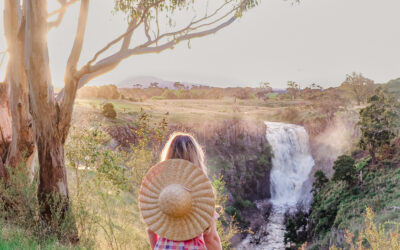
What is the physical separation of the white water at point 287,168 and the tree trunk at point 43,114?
26275 millimetres

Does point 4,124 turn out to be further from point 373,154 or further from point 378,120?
point 373,154

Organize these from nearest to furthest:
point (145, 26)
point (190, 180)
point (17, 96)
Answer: point (190, 180), point (17, 96), point (145, 26)

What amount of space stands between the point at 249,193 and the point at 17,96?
28142mm

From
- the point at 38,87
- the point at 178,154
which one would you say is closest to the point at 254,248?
the point at 38,87

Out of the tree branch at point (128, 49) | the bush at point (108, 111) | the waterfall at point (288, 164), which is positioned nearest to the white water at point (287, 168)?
the waterfall at point (288, 164)

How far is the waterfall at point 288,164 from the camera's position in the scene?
33.6 m

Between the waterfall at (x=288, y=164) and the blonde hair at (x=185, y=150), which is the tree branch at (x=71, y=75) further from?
the waterfall at (x=288, y=164)

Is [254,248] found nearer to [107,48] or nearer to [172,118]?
[172,118]

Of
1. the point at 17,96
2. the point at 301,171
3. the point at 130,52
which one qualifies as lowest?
the point at 301,171

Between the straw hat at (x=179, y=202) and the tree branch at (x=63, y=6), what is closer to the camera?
the straw hat at (x=179, y=202)

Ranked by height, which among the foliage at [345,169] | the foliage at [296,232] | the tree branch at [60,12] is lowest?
the foliage at [296,232]

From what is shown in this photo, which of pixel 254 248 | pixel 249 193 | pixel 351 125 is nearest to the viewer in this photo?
pixel 254 248

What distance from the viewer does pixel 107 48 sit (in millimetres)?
5645

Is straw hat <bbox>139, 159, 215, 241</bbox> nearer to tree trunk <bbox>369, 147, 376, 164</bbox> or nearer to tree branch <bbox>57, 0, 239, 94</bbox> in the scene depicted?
tree branch <bbox>57, 0, 239, 94</bbox>
